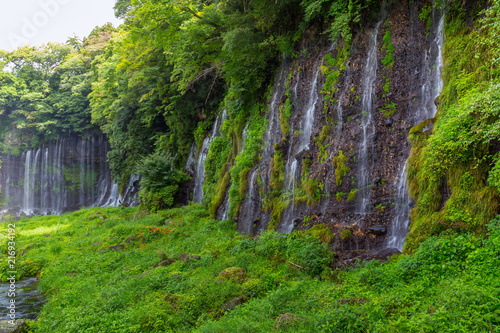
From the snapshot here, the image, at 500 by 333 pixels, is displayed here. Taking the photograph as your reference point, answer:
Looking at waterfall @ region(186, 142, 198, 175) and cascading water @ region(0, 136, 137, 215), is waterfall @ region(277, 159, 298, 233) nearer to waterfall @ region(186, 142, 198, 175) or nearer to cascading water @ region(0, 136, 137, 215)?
waterfall @ region(186, 142, 198, 175)

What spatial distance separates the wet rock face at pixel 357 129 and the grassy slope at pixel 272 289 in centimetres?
99

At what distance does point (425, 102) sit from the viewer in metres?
6.71

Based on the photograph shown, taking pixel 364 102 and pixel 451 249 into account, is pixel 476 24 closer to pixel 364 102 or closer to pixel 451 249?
pixel 364 102

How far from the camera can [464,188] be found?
16.0 ft

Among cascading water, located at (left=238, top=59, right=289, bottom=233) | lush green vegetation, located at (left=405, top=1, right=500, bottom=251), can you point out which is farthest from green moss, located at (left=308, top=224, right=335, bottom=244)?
cascading water, located at (left=238, top=59, right=289, bottom=233)

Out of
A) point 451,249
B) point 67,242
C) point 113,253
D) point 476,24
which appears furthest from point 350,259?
point 67,242

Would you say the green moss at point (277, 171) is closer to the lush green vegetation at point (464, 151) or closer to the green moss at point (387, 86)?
the green moss at point (387, 86)

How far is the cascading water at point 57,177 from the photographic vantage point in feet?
90.9

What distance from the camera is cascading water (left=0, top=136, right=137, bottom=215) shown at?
90.9 ft

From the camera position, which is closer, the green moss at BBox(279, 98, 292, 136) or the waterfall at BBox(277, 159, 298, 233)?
the waterfall at BBox(277, 159, 298, 233)

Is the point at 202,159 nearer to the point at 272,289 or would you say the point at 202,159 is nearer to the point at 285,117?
the point at 285,117

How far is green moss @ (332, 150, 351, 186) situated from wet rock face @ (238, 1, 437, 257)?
36 mm

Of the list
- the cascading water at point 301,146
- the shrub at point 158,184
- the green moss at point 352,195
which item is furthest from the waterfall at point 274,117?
the shrub at point 158,184

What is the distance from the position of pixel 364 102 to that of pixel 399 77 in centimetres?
95
